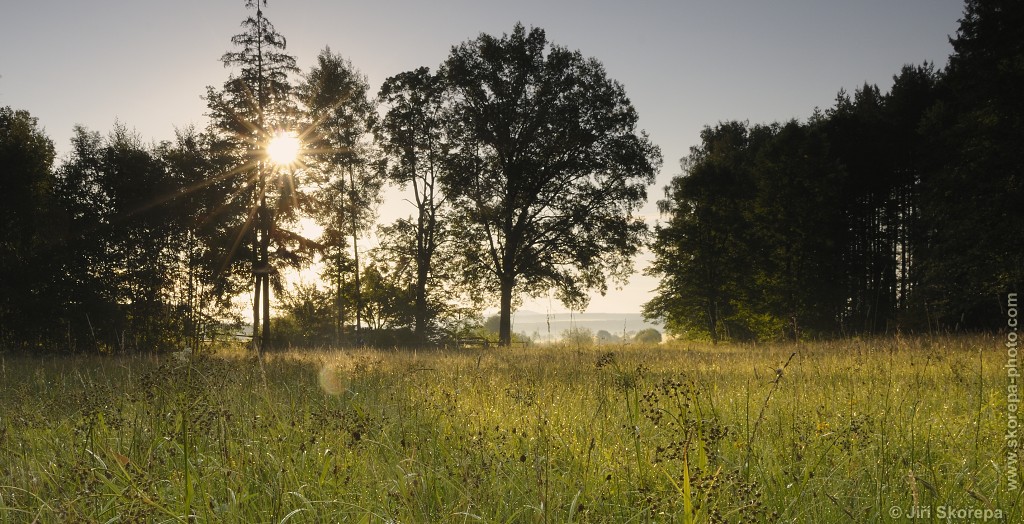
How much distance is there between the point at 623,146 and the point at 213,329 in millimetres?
19169

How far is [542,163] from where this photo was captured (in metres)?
24.1

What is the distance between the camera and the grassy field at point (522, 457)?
2666mm

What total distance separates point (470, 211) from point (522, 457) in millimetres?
22143

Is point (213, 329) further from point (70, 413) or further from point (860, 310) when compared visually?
point (860, 310)

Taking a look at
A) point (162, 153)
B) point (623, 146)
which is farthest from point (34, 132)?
point (623, 146)

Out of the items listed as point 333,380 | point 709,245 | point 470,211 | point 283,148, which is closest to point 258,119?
point 283,148

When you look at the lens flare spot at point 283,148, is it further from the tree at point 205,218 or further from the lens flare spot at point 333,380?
the lens flare spot at point 333,380

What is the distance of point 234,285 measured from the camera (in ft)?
74.4

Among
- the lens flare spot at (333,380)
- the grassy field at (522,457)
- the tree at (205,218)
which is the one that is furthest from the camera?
the tree at (205,218)

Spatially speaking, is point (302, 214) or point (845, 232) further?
point (845, 232)

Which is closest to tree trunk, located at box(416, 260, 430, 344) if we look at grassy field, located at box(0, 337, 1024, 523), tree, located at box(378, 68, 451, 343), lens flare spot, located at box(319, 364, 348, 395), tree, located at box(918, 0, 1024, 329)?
tree, located at box(378, 68, 451, 343)

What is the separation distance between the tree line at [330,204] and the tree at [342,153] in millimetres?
82

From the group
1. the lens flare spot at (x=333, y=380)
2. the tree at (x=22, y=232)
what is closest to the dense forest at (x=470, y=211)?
the tree at (x=22, y=232)

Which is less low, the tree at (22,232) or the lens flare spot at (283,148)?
the lens flare spot at (283,148)
